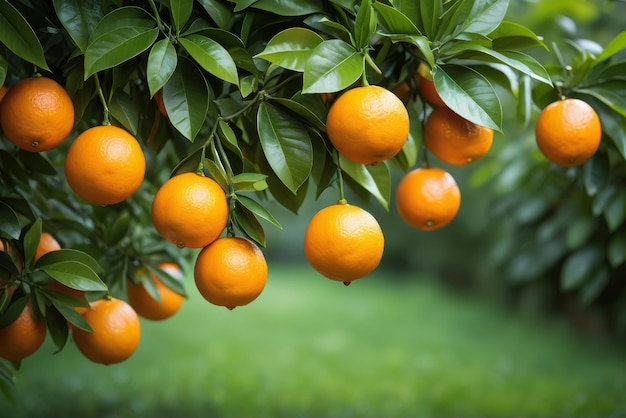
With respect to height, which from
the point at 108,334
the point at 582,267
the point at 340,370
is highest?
the point at 108,334

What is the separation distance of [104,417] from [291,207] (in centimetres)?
184

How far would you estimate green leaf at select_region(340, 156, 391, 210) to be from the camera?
1.05m

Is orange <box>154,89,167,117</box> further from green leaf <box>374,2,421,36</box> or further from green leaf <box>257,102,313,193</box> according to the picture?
green leaf <box>374,2,421,36</box>

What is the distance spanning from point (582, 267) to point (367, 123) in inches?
87.8

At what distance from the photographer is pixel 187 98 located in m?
0.91

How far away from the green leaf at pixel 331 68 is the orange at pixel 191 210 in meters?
0.21

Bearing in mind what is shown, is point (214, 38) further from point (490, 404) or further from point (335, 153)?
point (490, 404)

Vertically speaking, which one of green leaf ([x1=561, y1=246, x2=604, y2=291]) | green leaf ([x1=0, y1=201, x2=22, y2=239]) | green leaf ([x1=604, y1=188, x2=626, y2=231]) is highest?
green leaf ([x1=0, y1=201, x2=22, y2=239])

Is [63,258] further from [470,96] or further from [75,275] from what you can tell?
[470,96]

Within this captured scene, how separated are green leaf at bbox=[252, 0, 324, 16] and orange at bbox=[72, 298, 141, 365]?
585 millimetres

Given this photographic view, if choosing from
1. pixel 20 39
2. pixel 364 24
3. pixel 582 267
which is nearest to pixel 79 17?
pixel 20 39

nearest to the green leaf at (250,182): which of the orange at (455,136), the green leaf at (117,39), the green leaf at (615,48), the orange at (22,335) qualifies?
the green leaf at (117,39)

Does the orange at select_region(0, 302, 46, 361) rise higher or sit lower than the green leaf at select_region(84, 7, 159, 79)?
lower

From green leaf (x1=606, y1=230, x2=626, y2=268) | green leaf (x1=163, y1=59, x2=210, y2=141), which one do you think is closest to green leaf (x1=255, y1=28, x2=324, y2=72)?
green leaf (x1=163, y1=59, x2=210, y2=141)
